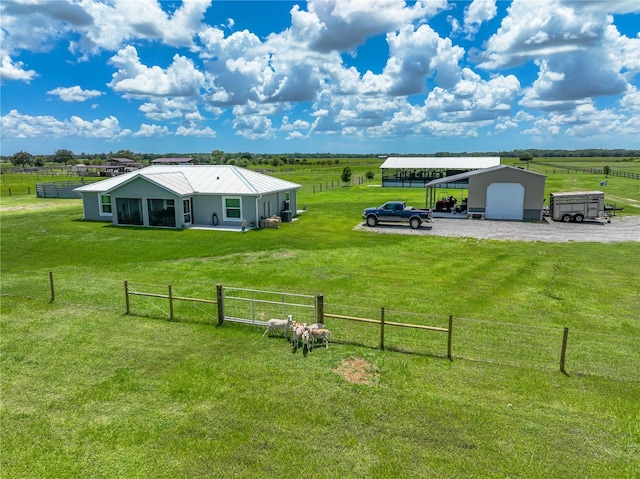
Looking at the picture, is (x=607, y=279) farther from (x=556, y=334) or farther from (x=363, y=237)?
(x=363, y=237)

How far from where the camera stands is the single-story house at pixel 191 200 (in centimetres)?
2777

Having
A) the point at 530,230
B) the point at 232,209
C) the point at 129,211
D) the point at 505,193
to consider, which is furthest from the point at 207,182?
the point at 530,230

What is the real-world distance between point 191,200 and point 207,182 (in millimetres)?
1970

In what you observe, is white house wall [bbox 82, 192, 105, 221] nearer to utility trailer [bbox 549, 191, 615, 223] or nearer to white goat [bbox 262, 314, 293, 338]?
white goat [bbox 262, 314, 293, 338]

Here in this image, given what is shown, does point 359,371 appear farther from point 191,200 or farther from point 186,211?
point 191,200

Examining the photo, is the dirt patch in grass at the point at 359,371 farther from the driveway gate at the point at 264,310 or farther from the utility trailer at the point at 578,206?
the utility trailer at the point at 578,206

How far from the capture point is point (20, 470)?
638cm

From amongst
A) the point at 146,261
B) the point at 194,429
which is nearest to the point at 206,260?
the point at 146,261

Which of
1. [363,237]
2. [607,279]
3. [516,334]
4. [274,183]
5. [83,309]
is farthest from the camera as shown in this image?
[274,183]

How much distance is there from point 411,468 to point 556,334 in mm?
6744

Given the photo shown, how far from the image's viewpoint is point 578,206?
2972 cm

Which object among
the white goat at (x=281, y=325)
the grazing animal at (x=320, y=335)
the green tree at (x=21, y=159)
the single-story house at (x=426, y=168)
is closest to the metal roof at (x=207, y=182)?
the white goat at (x=281, y=325)

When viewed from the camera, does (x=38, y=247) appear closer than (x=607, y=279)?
No

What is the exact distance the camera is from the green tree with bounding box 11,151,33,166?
145375mm
